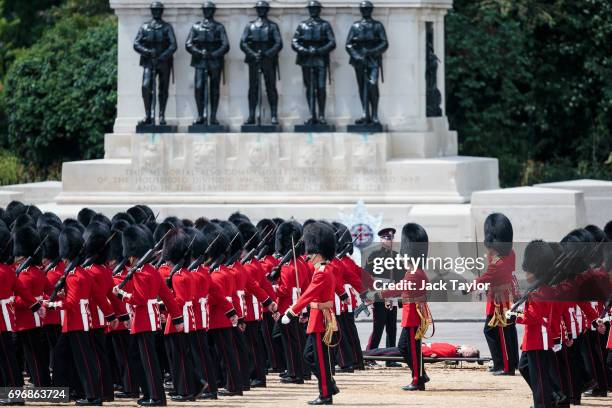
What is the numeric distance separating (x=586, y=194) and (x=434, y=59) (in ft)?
11.5

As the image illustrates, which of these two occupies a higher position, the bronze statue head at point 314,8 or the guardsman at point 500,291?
the bronze statue head at point 314,8

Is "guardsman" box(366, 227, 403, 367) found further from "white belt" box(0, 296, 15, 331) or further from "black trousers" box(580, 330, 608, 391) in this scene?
"white belt" box(0, 296, 15, 331)

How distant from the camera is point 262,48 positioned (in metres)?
32.6

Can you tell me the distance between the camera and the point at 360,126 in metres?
32.8

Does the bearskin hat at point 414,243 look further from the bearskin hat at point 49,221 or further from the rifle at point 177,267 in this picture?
the bearskin hat at point 49,221

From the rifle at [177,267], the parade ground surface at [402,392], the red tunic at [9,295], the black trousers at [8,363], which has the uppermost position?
the rifle at [177,267]

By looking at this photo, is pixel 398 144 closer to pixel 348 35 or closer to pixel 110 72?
pixel 348 35

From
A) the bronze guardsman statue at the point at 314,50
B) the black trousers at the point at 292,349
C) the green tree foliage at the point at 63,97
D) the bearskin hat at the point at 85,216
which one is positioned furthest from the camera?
the green tree foliage at the point at 63,97

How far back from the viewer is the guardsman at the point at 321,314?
18.5 m

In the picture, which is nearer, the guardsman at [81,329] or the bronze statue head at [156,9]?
the guardsman at [81,329]

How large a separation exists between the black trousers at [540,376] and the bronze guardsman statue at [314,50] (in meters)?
15.4

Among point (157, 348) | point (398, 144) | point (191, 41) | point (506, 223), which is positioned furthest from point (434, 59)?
point (157, 348)

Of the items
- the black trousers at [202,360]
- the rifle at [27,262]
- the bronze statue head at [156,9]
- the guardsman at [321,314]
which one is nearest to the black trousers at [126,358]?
the black trousers at [202,360]

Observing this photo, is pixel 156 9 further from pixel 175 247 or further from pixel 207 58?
pixel 175 247
